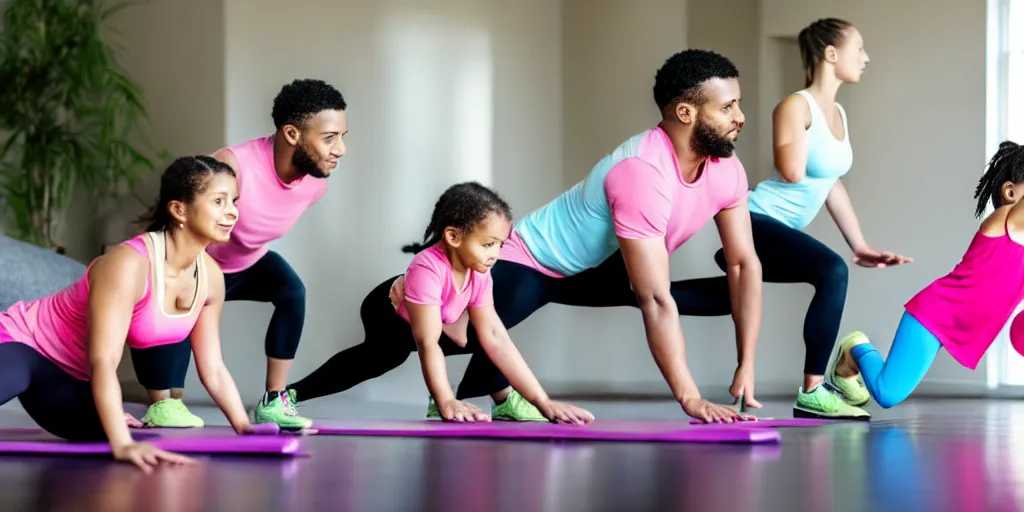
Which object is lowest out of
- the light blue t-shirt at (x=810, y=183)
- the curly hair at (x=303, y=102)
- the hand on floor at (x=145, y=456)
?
the hand on floor at (x=145, y=456)

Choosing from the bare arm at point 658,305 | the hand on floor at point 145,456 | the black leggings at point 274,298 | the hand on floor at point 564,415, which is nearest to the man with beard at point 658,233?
the bare arm at point 658,305

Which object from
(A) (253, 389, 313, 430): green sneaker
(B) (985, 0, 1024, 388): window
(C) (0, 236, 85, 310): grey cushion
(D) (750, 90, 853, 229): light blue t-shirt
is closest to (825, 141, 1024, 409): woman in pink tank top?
(D) (750, 90, 853, 229): light blue t-shirt

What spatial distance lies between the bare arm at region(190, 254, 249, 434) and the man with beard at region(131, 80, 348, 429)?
461 mm

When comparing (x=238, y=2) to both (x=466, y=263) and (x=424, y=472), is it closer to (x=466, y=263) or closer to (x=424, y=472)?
(x=466, y=263)

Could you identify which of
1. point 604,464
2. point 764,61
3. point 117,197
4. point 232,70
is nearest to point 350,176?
point 232,70

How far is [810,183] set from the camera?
149 inches

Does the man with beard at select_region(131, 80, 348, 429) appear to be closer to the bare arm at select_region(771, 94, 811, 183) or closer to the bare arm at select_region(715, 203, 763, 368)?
the bare arm at select_region(715, 203, 763, 368)

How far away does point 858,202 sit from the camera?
211 inches

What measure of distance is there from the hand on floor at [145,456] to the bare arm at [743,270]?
1.58m

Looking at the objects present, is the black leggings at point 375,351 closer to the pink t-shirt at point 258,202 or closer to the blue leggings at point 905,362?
the pink t-shirt at point 258,202

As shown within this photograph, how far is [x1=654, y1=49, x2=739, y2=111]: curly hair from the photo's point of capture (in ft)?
10.6

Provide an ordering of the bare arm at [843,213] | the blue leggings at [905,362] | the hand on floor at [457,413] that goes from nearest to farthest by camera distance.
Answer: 1. the hand on floor at [457,413]
2. the blue leggings at [905,362]
3. the bare arm at [843,213]

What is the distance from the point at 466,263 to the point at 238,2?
2.35m

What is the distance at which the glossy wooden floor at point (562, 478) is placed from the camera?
1.96 metres
